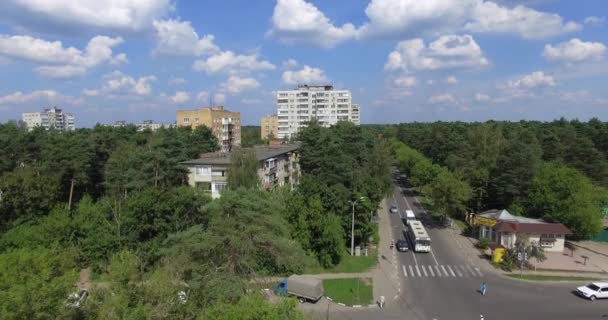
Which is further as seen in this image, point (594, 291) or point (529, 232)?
point (529, 232)

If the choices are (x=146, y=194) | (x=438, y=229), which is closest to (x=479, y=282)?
(x=438, y=229)

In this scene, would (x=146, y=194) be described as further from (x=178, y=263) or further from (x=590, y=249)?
(x=590, y=249)

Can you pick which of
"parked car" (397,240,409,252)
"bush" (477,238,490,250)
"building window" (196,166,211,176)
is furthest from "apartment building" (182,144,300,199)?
"bush" (477,238,490,250)

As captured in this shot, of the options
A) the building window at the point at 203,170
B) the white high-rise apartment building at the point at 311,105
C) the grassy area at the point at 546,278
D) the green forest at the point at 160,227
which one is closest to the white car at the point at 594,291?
the grassy area at the point at 546,278

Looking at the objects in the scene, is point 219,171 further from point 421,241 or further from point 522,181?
point 522,181

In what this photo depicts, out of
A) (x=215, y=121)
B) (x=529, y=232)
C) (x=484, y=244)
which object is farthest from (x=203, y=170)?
(x=215, y=121)

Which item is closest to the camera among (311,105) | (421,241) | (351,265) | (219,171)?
(351,265)
